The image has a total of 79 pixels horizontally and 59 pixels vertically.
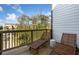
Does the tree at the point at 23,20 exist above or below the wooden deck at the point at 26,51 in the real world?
above

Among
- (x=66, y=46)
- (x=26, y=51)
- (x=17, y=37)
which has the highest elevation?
(x=17, y=37)

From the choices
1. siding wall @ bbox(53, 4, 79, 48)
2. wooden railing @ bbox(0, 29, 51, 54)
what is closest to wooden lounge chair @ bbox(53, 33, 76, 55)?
siding wall @ bbox(53, 4, 79, 48)

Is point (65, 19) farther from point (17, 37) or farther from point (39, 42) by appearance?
point (17, 37)

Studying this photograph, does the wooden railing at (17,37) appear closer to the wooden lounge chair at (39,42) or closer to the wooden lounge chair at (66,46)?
the wooden lounge chair at (39,42)

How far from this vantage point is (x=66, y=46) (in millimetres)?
2594

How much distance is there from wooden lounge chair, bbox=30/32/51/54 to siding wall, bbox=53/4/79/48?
0.50ft

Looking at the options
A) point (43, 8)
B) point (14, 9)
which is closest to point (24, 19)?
point (14, 9)

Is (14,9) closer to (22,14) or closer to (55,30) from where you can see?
(22,14)

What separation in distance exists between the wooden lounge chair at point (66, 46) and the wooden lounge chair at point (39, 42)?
264mm

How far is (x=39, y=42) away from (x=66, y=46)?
54 centimetres

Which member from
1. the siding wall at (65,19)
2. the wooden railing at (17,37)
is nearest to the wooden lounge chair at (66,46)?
the siding wall at (65,19)

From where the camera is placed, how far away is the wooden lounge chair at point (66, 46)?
2.55m

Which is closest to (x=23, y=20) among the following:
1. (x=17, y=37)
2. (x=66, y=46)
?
(x=17, y=37)

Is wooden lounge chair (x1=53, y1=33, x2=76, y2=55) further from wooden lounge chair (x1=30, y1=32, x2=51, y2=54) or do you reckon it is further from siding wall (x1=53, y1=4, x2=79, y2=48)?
wooden lounge chair (x1=30, y1=32, x2=51, y2=54)
